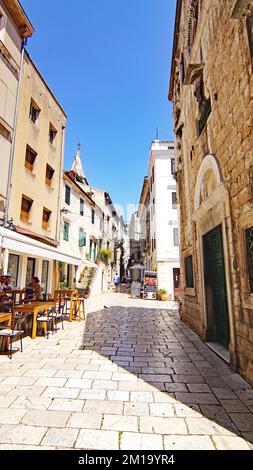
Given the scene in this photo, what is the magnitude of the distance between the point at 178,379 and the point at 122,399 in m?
1.09

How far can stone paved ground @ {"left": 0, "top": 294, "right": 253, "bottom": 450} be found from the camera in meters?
2.39

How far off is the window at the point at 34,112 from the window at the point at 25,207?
14.2 feet

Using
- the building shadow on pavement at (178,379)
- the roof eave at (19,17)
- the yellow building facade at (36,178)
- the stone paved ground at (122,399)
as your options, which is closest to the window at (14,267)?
the yellow building facade at (36,178)

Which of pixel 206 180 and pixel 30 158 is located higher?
pixel 30 158

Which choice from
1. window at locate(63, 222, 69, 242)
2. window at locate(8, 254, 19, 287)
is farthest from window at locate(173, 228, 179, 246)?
window at locate(8, 254, 19, 287)

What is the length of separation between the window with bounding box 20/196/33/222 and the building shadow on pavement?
6.82 m

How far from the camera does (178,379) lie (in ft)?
12.7

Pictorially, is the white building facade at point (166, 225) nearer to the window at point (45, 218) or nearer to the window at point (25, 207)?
the window at point (45, 218)

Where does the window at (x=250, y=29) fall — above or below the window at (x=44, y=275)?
above

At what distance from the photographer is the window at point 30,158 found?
11977 mm

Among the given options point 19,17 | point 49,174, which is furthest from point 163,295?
point 19,17

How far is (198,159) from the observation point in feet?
23.1

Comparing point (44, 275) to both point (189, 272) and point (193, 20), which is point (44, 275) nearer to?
point (189, 272)
